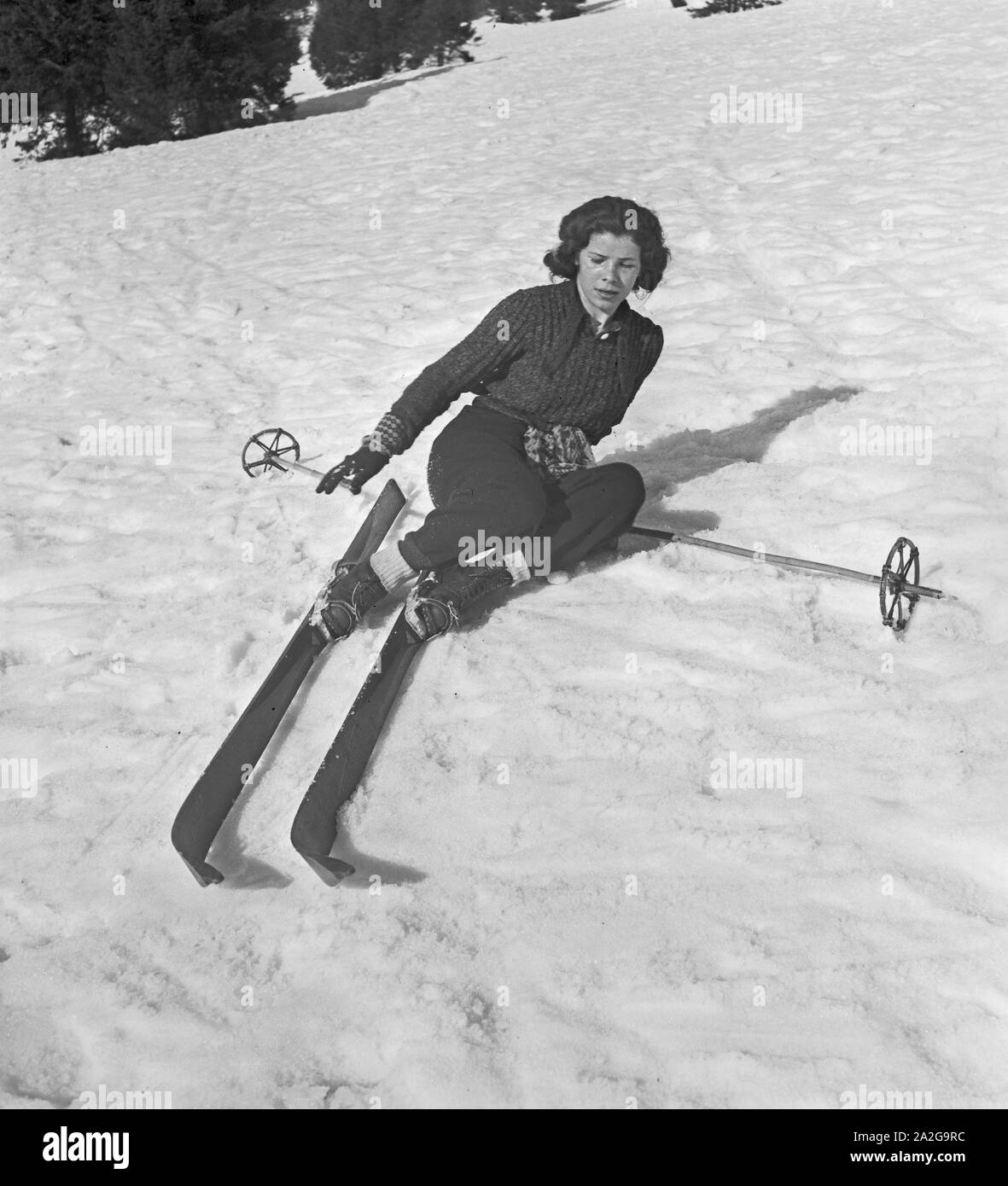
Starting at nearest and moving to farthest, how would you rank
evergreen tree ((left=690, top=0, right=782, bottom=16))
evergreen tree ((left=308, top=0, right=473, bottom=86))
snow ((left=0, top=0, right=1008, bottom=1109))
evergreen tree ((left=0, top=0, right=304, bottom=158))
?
snow ((left=0, top=0, right=1008, bottom=1109)) → evergreen tree ((left=0, top=0, right=304, bottom=158)) → evergreen tree ((left=308, top=0, right=473, bottom=86)) → evergreen tree ((left=690, top=0, right=782, bottom=16))

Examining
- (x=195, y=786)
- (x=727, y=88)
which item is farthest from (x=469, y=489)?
(x=727, y=88)

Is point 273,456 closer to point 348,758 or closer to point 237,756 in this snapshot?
point 237,756

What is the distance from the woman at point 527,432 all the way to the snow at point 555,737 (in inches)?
8.0

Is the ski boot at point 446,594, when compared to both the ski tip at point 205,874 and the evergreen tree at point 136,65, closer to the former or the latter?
the ski tip at point 205,874

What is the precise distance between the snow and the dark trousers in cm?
20

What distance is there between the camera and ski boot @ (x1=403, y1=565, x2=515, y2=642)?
135 inches

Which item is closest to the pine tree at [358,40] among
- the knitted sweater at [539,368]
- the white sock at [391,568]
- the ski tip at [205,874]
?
the knitted sweater at [539,368]

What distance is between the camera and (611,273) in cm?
370

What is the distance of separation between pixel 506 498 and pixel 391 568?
463 mm

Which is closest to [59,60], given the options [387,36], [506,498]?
[387,36]

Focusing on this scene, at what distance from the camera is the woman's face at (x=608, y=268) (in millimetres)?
3674

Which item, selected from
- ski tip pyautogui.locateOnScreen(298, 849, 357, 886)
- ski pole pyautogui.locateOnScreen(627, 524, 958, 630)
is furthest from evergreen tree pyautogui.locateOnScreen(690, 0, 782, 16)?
ski tip pyautogui.locateOnScreen(298, 849, 357, 886)

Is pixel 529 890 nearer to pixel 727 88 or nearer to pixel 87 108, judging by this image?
pixel 727 88

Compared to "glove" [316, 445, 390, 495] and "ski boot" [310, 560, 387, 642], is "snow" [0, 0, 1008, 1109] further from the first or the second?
"glove" [316, 445, 390, 495]
